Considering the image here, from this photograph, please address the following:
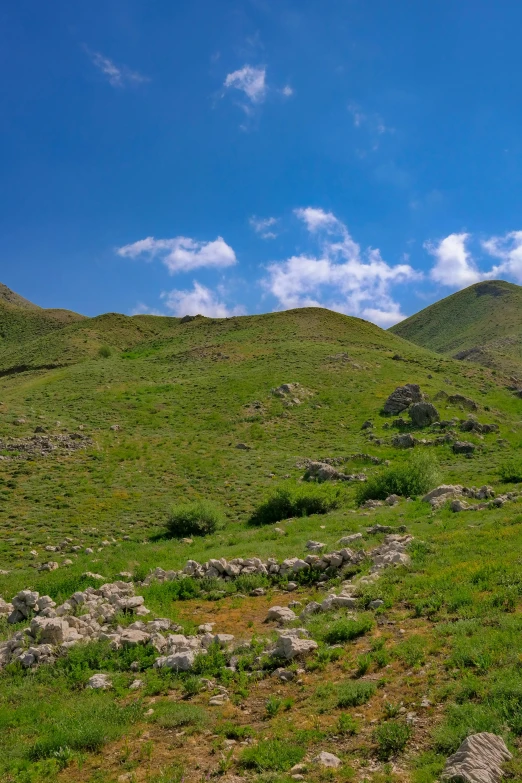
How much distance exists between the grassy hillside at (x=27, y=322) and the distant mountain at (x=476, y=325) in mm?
96921

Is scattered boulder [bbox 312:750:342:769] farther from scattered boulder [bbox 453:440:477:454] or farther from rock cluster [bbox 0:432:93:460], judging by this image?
rock cluster [bbox 0:432:93:460]

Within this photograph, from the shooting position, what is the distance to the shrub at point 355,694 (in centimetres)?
788

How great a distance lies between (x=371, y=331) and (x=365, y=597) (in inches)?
2909

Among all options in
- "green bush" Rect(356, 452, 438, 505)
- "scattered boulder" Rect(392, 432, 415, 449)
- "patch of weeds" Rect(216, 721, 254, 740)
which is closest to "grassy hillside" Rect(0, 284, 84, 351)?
"scattered boulder" Rect(392, 432, 415, 449)

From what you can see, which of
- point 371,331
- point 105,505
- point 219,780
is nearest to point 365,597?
point 219,780

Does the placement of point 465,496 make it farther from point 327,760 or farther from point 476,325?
point 476,325

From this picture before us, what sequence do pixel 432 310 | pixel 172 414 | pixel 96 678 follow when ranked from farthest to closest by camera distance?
pixel 432 310 < pixel 172 414 < pixel 96 678

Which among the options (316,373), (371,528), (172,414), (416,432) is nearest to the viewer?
(371,528)

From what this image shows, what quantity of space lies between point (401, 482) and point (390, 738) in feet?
62.3

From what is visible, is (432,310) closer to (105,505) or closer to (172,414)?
(172,414)

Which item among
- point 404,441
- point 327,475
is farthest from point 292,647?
point 404,441

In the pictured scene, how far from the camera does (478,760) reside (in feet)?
18.6

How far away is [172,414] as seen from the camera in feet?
150

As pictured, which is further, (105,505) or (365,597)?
(105,505)
